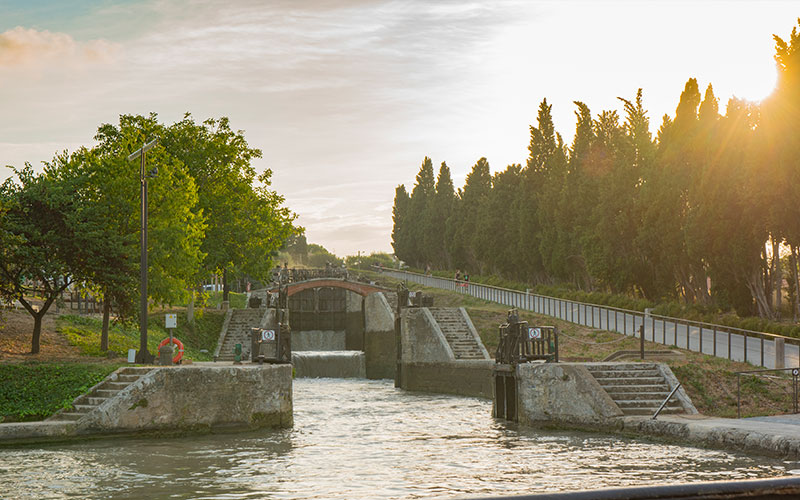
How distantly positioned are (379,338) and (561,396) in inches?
1242

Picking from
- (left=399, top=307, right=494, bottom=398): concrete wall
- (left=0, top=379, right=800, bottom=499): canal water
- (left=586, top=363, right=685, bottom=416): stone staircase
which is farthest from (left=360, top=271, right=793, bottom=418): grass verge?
(left=0, top=379, right=800, bottom=499): canal water

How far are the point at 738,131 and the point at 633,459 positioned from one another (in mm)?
25306

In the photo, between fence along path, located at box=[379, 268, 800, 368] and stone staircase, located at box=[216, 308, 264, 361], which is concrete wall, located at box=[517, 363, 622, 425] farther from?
stone staircase, located at box=[216, 308, 264, 361]

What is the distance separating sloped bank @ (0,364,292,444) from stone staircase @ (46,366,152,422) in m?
0.03

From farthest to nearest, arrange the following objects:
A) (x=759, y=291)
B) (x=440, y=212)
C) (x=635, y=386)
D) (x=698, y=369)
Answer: (x=440, y=212) < (x=759, y=291) < (x=698, y=369) < (x=635, y=386)

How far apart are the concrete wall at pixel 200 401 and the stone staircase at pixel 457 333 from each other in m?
17.3

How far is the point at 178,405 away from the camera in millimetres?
22688

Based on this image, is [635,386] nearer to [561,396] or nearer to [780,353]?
[561,396]

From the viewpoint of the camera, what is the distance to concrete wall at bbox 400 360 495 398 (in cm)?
3538

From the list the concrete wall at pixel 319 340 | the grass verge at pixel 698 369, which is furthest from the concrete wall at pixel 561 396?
the concrete wall at pixel 319 340

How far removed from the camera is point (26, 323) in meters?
34.2

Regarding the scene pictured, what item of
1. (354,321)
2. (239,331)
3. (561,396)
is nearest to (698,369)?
(561,396)

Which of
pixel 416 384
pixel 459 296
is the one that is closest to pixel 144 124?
pixel 416 384

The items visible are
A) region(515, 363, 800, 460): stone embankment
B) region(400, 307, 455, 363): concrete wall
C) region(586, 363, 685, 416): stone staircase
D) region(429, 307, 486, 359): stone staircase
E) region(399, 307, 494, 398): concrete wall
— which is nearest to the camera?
region(515, 363, 800, 460): stone embankment
